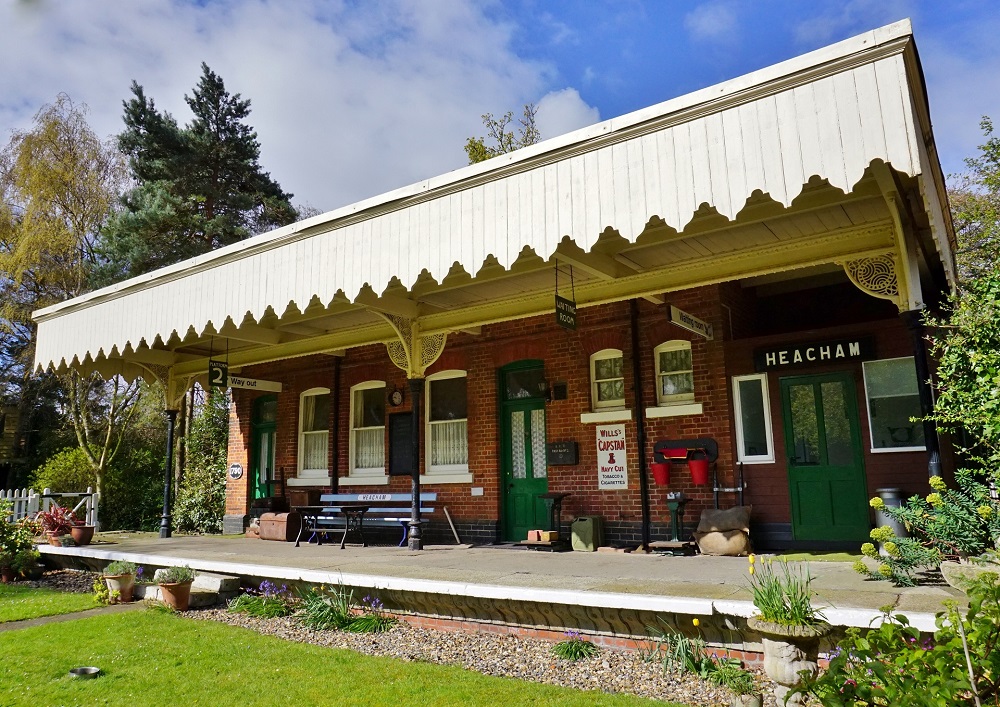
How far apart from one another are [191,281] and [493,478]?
210 inches

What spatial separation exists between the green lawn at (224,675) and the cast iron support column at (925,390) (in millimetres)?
3572

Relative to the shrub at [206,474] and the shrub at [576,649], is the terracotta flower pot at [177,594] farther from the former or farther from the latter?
the shrub at [206,474]

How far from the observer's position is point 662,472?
9492mm

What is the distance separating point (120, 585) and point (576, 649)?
5.87 m

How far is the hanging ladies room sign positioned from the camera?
32.8 ft

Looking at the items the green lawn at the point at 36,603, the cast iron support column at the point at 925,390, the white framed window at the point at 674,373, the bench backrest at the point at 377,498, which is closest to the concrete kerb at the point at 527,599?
the green lawn at the point at 36,603

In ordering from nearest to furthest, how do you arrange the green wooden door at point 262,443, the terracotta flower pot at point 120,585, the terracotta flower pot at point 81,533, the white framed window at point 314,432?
the terracotta flower pot at point 120,585 < the terracotta flower pot at point 81,533 < the white framed window at point 314,432 < the green wooden door at point 262,443

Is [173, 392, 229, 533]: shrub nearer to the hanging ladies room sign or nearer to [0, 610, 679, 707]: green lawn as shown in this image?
[0, 610, 679, 707]: green lawn

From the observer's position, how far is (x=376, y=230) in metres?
7.94

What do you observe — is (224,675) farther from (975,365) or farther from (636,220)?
(975,365)

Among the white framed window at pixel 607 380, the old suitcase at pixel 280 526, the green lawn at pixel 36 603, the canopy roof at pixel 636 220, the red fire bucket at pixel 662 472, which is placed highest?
the canopy roof at pixel 636 220

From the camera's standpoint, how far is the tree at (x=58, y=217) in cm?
1955

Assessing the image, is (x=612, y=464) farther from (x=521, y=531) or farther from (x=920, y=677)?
(x=920, y=677)

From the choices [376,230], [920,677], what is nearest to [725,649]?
[920,677]
